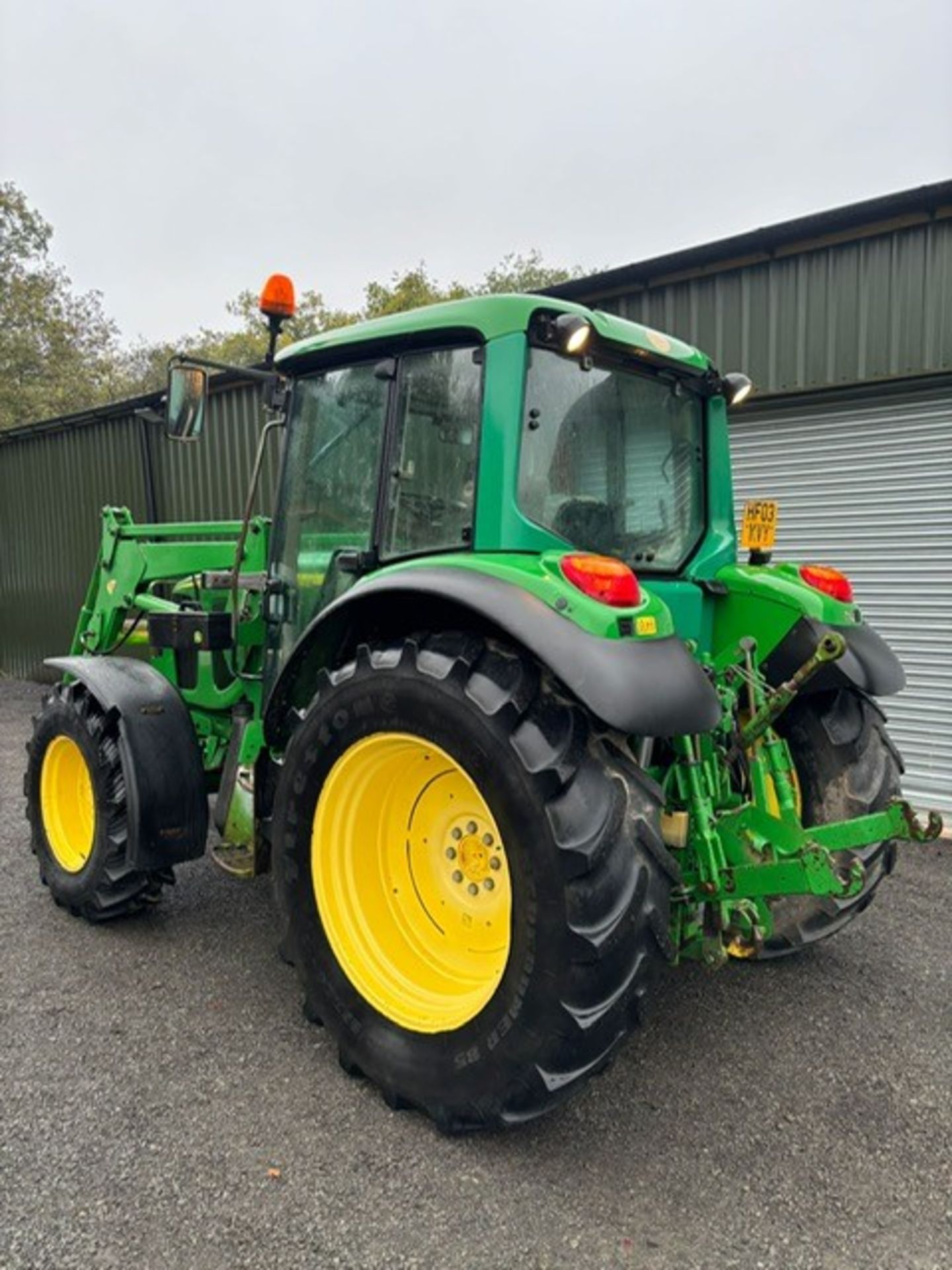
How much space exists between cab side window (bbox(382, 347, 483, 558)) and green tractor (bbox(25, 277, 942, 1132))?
0.04 ft

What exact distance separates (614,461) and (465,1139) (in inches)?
78.7

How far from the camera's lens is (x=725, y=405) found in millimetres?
3240

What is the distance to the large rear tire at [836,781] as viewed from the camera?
2855mm

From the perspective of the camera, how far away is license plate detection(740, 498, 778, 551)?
328 centimetres

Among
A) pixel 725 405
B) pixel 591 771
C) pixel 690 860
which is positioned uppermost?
pixel 725 405

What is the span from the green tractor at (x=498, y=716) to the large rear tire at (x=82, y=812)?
19 mm

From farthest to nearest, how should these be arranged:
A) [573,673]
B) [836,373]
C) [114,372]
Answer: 1. [114,372]
2. [836,373]
3. [573,673]

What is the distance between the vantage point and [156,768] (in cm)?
325

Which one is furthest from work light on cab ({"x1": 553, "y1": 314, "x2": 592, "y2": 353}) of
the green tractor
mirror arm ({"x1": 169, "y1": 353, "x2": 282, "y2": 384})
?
mirror arm ({"x1": 169, "y1": 353, "x2": 282, "y2": 384})

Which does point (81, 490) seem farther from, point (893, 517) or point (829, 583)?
point (829, 583)

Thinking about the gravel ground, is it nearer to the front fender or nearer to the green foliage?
the front fender

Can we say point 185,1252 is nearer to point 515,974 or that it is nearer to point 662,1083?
point 515,974

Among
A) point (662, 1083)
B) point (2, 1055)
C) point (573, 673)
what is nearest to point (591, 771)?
point (573, 673)

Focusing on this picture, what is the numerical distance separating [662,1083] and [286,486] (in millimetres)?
2368
